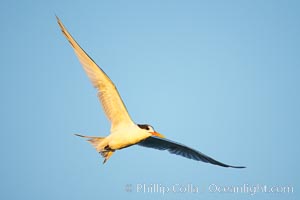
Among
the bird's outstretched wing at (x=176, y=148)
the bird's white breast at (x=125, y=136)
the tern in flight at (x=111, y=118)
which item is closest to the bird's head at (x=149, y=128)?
the tern in flight at (x=111, y=118)

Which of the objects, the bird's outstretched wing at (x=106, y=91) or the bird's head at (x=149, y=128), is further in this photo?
the bird's head at (x=149, y=128)

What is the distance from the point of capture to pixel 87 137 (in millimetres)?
10461

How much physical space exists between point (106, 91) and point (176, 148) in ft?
8.36

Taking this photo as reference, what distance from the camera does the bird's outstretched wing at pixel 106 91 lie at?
990 centimetres

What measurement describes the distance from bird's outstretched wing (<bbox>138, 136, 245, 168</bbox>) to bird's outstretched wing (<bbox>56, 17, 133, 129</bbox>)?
1.14 meters

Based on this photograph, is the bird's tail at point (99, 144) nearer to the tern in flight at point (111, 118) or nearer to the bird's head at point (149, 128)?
the tern in flight at point (111, 118)

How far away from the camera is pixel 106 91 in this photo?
10148 millimetres

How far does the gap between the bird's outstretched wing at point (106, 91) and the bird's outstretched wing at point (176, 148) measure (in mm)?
1141

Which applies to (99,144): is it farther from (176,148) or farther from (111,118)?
(176,148)

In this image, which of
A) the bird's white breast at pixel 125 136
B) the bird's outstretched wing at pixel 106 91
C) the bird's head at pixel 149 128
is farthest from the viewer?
the bird's head at pixel 149 128

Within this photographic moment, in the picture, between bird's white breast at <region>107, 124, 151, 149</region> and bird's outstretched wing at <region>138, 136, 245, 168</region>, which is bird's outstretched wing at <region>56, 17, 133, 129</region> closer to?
bird's white breast at <region>107, 124, 151, 149</region>

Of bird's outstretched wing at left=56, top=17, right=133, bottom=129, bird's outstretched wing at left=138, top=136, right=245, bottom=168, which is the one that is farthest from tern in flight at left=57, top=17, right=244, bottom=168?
bird's outstretched wing at left=138, top=136, right=245, bottom=168

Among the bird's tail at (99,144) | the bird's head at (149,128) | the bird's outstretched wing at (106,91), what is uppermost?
the bird's outstretched wing at (106,91)

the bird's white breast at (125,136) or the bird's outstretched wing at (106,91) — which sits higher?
the bird's outstretched wing at (106,91)
